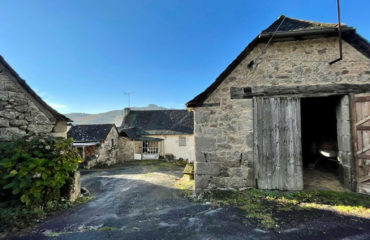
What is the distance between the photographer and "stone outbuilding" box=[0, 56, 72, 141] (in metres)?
4.43

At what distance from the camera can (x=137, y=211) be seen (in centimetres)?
426

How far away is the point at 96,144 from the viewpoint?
1476cm

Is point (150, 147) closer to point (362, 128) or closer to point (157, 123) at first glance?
point (157, 123)

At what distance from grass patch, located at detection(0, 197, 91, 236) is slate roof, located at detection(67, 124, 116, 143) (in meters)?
11.8

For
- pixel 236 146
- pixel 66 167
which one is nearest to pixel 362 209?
pixel 236 146

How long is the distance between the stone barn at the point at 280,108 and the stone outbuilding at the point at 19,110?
4321 mm

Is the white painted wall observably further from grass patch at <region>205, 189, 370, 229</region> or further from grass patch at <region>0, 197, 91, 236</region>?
grass patch at <region>0, 197, 91, 236</region>

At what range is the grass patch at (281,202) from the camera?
12.2 ft

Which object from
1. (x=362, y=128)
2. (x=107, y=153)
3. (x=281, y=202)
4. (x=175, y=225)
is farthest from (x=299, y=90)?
(x=107, y=153)

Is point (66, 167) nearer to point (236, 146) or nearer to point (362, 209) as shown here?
point (236, 146)

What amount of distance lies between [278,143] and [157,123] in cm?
1811

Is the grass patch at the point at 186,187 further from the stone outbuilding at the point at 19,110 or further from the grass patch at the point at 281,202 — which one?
the stone outbuilding at the point at 19,110

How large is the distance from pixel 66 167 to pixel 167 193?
10.6ft

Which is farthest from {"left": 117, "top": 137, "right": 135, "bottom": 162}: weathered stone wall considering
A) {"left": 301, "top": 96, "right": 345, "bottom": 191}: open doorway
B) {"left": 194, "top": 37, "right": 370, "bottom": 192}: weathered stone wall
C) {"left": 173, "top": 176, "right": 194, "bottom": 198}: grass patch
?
{"left": 301, "top": 96, "right": 345, "bottom": 191}: open doorway
